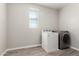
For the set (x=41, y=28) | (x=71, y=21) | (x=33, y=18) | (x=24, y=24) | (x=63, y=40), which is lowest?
(x=63, y=40)

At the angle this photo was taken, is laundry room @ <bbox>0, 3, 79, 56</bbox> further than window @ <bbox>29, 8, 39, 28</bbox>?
No

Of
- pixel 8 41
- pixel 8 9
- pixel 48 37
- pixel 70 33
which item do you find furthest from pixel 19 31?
pixel 70 33

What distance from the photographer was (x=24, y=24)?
3.53m

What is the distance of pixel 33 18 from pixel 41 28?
628 millimetres

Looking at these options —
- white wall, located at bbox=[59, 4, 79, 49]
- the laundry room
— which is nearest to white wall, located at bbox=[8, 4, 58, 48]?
the laundry room

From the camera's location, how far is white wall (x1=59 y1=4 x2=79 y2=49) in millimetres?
3258

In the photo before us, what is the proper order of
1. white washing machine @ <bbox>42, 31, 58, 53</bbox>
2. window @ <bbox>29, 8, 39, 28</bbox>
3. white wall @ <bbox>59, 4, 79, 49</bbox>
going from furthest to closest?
window @ <bbox>29, 8, 39, 28</bbox>
white wall @ <bbox>59, 4, 79, 49</bbox>
white washing machine @ <bbox>42, 31, 58, 53</bbox>

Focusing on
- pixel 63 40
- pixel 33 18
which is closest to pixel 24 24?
pixel 33 18

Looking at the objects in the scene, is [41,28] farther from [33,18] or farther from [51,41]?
[51,41]

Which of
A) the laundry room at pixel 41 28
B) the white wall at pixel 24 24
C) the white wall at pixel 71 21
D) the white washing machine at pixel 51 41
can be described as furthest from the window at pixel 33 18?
the white wall at pixel 71 21

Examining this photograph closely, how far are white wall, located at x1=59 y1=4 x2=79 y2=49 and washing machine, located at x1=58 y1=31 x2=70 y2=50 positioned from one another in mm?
236

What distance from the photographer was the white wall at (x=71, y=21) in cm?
326

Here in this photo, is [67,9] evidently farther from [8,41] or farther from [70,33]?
[8,41]

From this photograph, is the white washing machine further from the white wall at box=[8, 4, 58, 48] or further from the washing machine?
the white wall at box=[8, 4, 58, 48]
